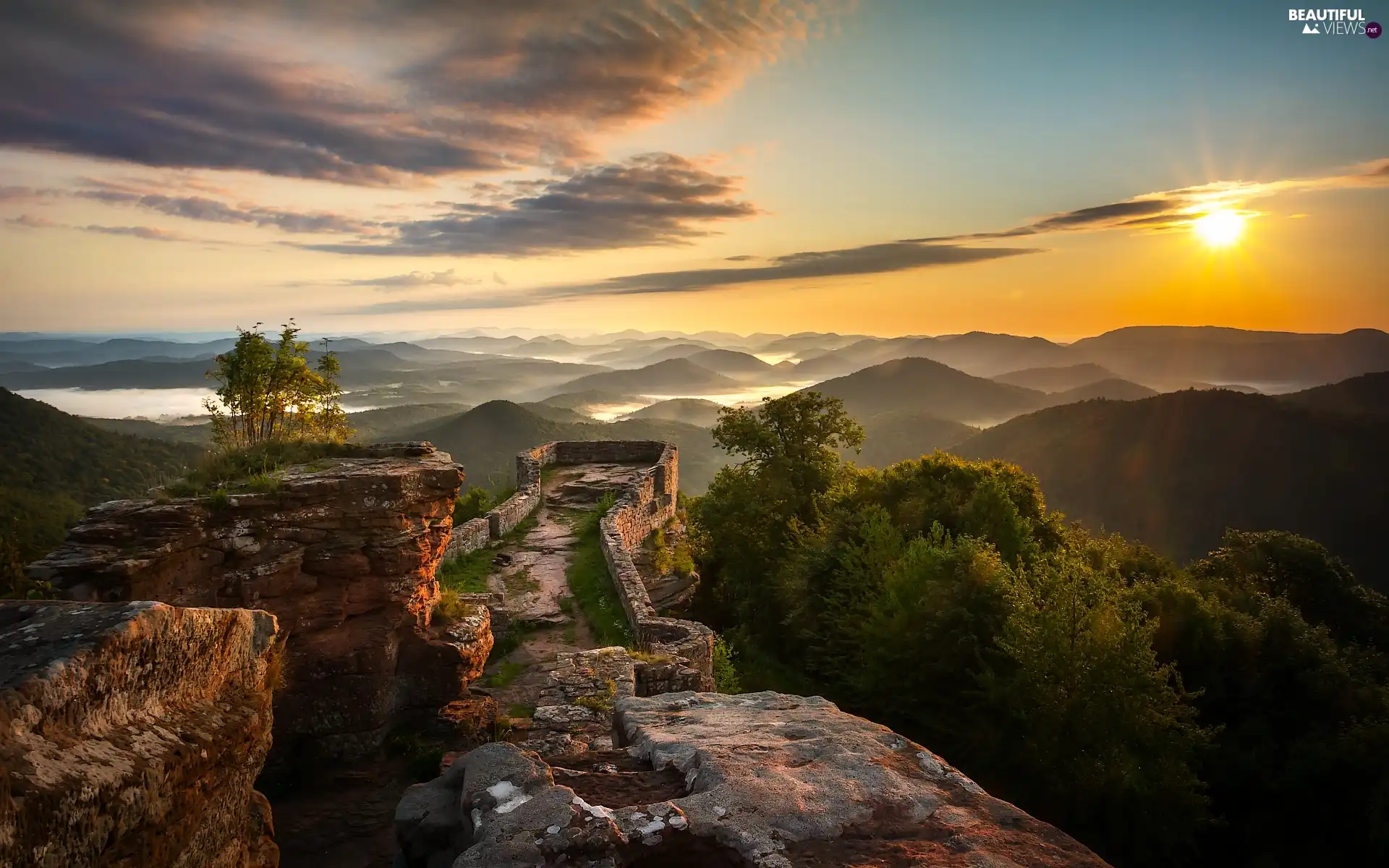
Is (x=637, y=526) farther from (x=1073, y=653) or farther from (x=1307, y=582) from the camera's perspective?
(x=1307, y=582)

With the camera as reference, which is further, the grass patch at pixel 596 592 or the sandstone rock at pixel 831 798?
the grass patch at pixel 596 592

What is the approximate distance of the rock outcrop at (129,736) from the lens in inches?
118

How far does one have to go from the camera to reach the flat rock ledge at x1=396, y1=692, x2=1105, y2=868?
3777 mm

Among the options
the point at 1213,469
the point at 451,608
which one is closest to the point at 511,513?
the point at 451,608

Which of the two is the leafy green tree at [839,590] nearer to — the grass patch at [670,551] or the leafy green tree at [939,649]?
the leafy green tree at [939,649]

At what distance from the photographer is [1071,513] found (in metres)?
76.3

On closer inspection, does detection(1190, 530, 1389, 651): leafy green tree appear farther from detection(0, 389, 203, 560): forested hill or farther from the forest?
detection(0, 389, 203, 560): forested hill

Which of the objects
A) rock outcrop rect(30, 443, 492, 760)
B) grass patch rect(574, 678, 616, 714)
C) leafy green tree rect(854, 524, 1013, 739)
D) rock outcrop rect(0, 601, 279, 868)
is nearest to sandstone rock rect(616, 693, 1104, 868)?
rock outcrop rect(0, 601, 279, 868)

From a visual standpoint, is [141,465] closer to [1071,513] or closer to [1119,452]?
[1071,513]

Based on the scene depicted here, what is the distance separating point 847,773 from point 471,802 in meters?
2.39

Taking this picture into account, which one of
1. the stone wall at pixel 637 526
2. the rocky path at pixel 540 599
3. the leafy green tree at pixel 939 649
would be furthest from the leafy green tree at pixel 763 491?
the leafy green tree at pixel 939 649

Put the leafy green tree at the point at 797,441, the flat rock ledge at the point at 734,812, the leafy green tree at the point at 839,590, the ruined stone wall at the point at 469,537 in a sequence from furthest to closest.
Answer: the leafy green tree at the point at 797,441, the ruined stone wall at the point at 469,537, the leafy green tree at the point at 839,590, the flat rock ledge at the point at 734,812

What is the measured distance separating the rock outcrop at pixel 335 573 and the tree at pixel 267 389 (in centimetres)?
395

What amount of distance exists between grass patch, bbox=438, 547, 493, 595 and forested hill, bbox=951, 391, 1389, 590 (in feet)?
175
